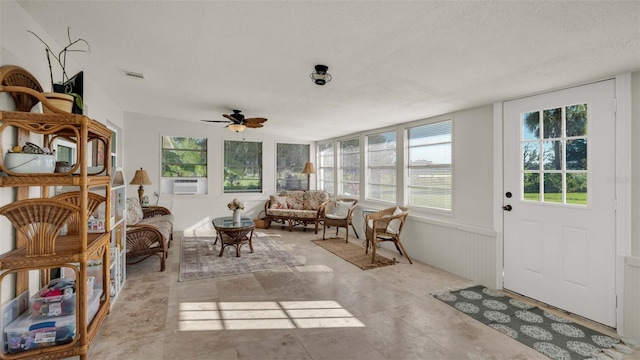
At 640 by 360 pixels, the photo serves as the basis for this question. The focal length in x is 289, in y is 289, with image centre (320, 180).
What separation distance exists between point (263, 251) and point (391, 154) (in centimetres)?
287

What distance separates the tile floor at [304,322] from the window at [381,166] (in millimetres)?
1918

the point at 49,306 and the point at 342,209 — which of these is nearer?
the point at 49,306

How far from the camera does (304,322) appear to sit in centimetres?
259

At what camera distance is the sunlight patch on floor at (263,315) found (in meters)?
2.53

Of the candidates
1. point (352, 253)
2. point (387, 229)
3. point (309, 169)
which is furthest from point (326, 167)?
point (387, 229)

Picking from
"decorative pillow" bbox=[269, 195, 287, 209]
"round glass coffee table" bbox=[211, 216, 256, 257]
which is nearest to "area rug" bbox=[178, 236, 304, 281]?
"round glass coffee table" bbox=[211, 216, 256, 257]

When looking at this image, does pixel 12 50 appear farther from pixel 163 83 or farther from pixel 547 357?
pixel 547 357

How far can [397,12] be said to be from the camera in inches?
69.9

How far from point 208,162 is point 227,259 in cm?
309

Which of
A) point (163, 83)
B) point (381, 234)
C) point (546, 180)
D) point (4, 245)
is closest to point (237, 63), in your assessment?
point (163, 83)

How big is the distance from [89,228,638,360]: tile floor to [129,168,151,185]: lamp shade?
237cm

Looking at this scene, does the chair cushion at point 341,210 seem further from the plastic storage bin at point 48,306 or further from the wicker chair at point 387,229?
the plastic storage bin at point 48,306

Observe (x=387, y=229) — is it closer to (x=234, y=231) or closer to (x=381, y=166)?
(x=381, y=166)

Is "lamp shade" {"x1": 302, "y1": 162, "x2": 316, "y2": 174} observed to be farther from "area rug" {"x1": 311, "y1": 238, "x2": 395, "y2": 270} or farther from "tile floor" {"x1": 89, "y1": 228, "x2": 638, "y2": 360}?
"tile floor" {"x1": 89, "y1": 228, "x2": 638, "y2": 360}
